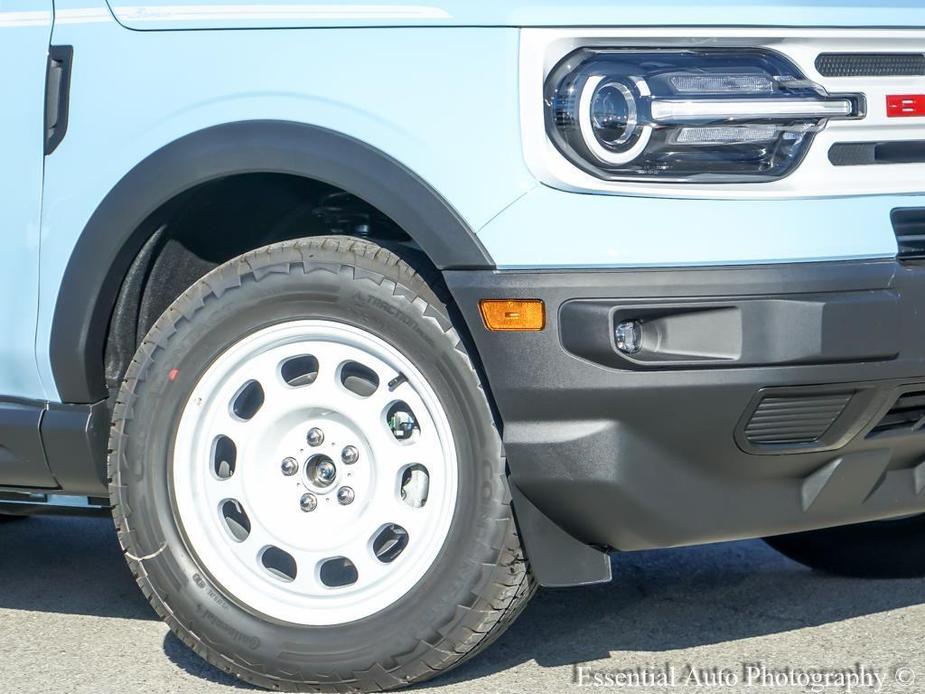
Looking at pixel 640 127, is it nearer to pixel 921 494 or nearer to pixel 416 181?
pixel 416 181

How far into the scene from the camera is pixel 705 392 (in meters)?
2.68

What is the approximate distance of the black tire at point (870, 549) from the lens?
Answer: 12.8 ft

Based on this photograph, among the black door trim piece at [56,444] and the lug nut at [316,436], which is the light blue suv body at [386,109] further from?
the lug nut at [316,436]

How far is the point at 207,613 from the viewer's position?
3.03m

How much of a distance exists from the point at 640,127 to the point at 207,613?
1.32 metres

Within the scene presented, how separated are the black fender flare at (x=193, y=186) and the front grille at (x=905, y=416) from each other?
0.82 m

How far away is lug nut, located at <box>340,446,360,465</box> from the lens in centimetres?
297

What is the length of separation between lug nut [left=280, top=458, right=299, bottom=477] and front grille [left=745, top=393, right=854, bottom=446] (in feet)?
2.99

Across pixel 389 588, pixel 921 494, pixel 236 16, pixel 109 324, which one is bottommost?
pixel 389 588

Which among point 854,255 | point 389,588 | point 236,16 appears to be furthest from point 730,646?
point 236,16

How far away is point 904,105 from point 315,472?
1353 millimetres

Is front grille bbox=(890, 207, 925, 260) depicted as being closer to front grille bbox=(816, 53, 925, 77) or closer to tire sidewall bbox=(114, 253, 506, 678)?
front grille bbox=(816, 53, 925, 77)

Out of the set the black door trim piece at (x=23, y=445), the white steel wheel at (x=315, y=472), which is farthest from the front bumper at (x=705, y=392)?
the black door trim piece at (x=23, y=445)

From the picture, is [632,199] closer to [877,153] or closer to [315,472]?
[877,153]
